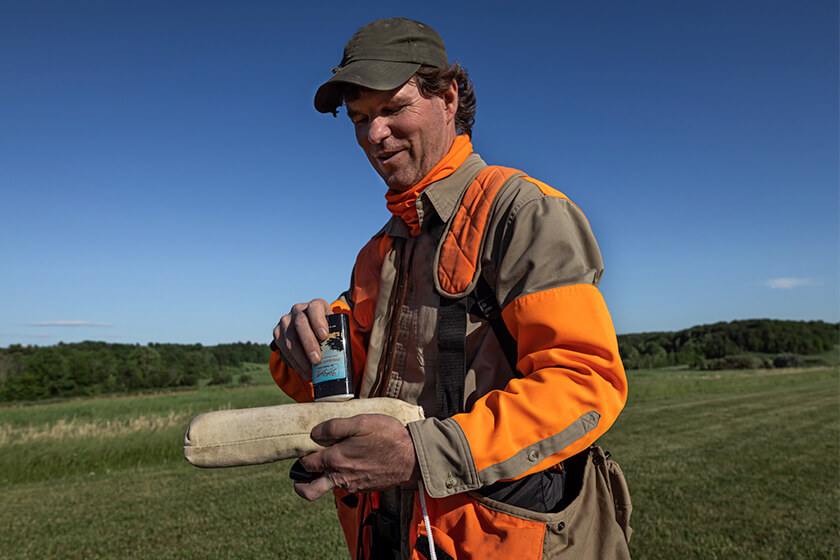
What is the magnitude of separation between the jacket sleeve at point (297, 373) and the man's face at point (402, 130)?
0.53 m

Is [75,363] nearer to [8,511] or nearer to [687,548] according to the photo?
[8,511]

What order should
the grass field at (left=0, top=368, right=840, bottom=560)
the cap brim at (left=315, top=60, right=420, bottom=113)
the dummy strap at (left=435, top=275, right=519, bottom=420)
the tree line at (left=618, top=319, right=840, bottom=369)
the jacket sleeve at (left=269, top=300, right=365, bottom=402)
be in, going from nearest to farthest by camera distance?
1. the dummy strap at (left=435, top=275, right=519, bottom=420)
2. the cap brim at (left=315, top=60, right=420, bottom=113)
3. the jacket sleeve at (left=269, top=300, right=365, bottom=402)
4. the grass field at (left=0, top=368, right=840, bottom=560)
5. the tree line at (left=618, top=319, right=840, bottom=369)

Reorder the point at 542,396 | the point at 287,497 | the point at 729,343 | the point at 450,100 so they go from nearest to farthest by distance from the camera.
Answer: the point at 542,396 → the point at 450,100 → the point at 287,497 → the point at 729,343

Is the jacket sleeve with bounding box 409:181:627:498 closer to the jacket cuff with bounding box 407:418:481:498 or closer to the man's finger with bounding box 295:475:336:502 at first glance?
the jacket cuff with bounding box 407:418:481:498

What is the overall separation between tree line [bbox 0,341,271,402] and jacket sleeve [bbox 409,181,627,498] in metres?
41.6

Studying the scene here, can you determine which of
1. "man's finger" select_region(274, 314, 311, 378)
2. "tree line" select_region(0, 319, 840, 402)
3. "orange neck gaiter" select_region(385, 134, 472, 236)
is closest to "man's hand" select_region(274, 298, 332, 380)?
"man's finger" select_region(274, 314, 311, 378)

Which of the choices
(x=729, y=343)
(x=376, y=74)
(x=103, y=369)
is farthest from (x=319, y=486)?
(x=729, y=343)

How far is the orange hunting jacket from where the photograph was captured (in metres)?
1.22

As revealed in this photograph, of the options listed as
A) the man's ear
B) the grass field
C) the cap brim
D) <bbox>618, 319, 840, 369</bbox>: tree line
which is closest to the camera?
the cap brim

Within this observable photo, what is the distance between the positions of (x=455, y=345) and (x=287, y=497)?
7.60m

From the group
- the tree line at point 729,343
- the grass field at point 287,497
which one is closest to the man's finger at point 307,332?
the grass field at point 287,497

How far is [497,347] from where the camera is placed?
4.82 feet

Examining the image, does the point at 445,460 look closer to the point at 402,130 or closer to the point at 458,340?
the point at 458,340

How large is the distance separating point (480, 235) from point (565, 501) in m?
0.81
